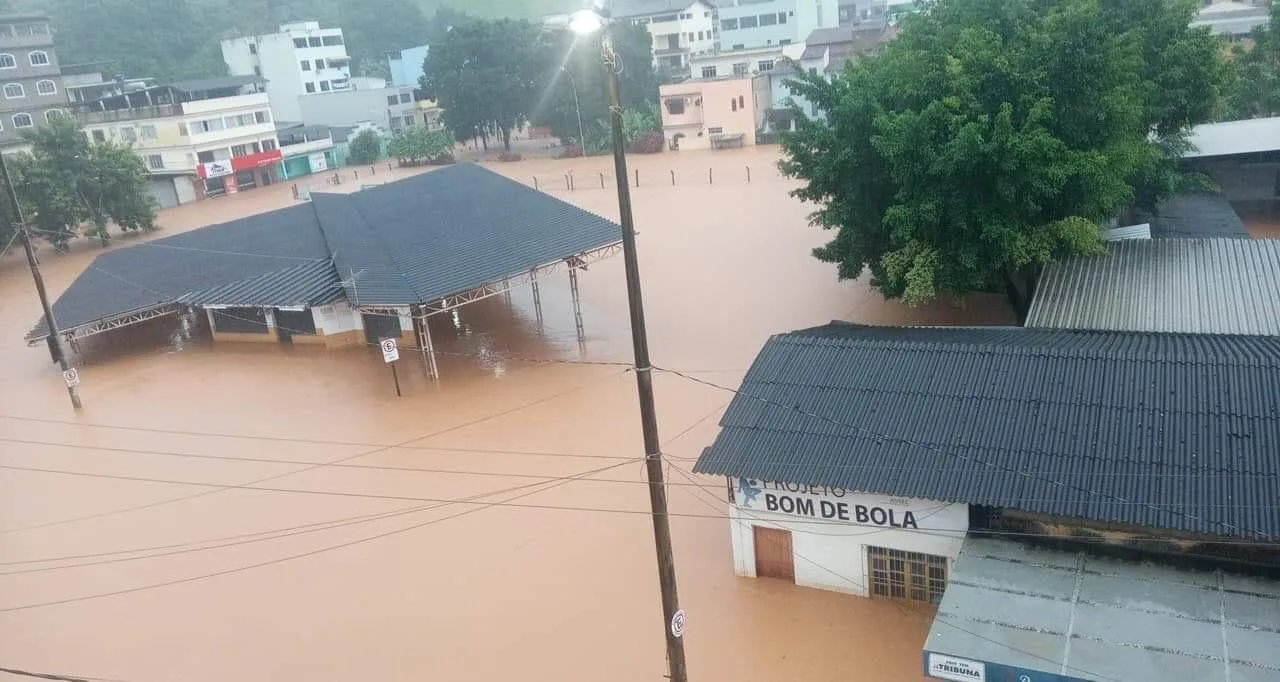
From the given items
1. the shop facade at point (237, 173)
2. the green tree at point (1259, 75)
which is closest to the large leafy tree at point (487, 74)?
the shop facade at point (237, 173)

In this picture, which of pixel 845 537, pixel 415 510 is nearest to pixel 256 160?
pixel 415 510

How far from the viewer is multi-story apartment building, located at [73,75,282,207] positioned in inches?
1948

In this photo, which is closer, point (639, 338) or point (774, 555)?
point (639, 338)

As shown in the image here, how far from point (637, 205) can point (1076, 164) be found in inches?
975

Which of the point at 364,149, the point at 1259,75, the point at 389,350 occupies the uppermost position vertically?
the point at 1259,75

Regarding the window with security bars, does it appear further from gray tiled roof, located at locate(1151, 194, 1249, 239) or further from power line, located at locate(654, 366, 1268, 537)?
gray tiled roof, located at locate(1151, 194, 1249, 239)

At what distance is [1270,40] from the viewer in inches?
1166

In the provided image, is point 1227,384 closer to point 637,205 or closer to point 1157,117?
point 1157,117

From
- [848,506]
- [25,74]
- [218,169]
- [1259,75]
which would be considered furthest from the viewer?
[25,74]

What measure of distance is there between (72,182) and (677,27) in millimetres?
40223

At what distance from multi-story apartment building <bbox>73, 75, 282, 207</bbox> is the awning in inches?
1947

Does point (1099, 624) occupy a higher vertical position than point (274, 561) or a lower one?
higher

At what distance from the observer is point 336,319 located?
23672 mm

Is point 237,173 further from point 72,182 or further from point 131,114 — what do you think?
point 72,182
